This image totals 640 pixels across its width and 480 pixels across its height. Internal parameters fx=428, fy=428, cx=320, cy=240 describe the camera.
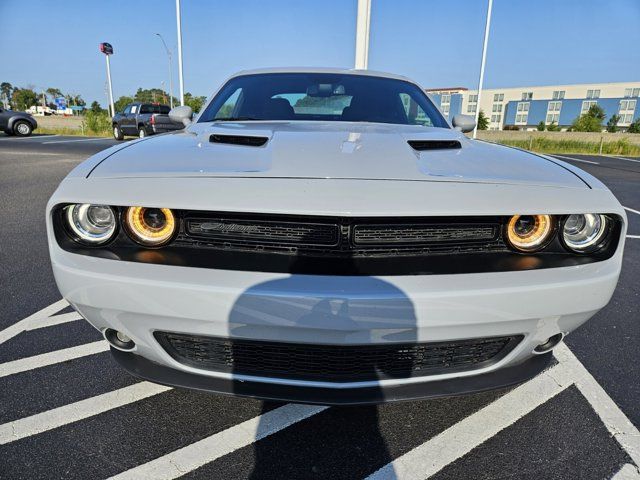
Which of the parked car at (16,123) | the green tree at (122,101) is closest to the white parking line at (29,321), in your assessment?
the parked car at (16,123)

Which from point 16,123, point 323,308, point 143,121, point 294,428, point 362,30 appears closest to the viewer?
point 323,308

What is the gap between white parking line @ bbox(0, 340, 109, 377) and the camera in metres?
2.17

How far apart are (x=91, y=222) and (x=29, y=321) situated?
160 centimetres

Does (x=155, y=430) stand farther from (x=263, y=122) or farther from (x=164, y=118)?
(x=164, y=118)

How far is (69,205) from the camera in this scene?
151cm

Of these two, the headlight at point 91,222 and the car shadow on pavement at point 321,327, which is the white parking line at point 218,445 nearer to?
the car shadow on pavement at point 321,327

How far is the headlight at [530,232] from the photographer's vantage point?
1.57 m

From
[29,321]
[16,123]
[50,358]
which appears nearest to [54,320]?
[29,321]

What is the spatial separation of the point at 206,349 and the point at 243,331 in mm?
235

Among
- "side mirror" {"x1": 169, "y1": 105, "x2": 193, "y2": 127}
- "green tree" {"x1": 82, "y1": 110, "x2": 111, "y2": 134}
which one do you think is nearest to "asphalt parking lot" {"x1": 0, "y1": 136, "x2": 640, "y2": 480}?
"side mirror" {"x1": 169, "y1": 105, "x2": 193, "y2": 127}

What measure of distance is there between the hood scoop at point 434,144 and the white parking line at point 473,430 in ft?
3.99

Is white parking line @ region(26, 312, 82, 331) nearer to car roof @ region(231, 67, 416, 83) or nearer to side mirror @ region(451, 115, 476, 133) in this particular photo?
car roof @ region(231, 67, 416, 83)

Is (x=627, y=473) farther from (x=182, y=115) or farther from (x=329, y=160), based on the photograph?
→ (x=182, y=115)

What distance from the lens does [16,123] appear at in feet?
65.6
